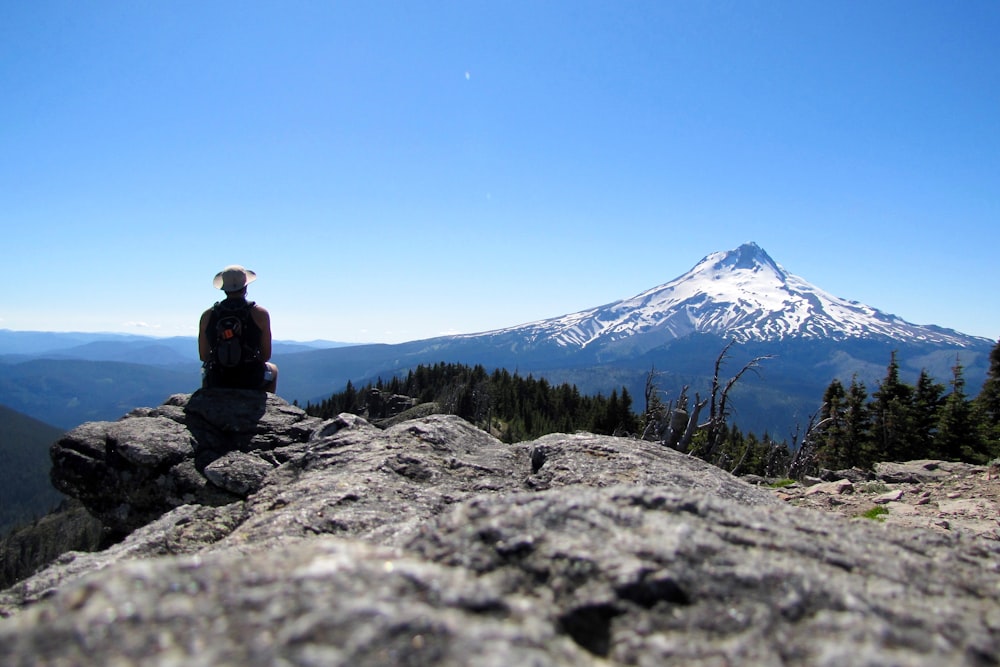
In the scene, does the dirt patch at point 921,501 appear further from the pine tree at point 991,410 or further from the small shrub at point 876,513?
the pine tree at point 991,410

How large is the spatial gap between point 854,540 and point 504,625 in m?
2.67

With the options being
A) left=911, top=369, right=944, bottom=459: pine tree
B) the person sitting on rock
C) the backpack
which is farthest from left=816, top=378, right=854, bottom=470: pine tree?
the backpack

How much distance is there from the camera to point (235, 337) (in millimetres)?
11648

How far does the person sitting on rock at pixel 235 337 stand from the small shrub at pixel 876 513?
13.7m

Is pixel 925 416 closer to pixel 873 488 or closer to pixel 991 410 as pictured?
pixel 991 410

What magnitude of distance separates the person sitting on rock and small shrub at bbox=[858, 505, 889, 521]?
1375 centimetres

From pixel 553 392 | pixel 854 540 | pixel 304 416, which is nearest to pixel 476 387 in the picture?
pixel 553 392

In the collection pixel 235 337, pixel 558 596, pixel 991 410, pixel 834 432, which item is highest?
pixel 235 337

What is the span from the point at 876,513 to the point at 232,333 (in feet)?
48.1

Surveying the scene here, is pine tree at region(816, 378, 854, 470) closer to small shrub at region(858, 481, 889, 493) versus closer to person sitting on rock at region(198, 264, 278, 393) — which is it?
small shrub at region(858, 481, 889, 493)

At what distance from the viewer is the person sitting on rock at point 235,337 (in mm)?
11633

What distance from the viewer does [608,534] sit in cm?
313

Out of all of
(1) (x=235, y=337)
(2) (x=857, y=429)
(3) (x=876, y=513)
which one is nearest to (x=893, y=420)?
(2) (x=857, y=429)

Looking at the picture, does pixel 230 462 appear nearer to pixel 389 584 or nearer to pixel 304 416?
pixel 304 416
